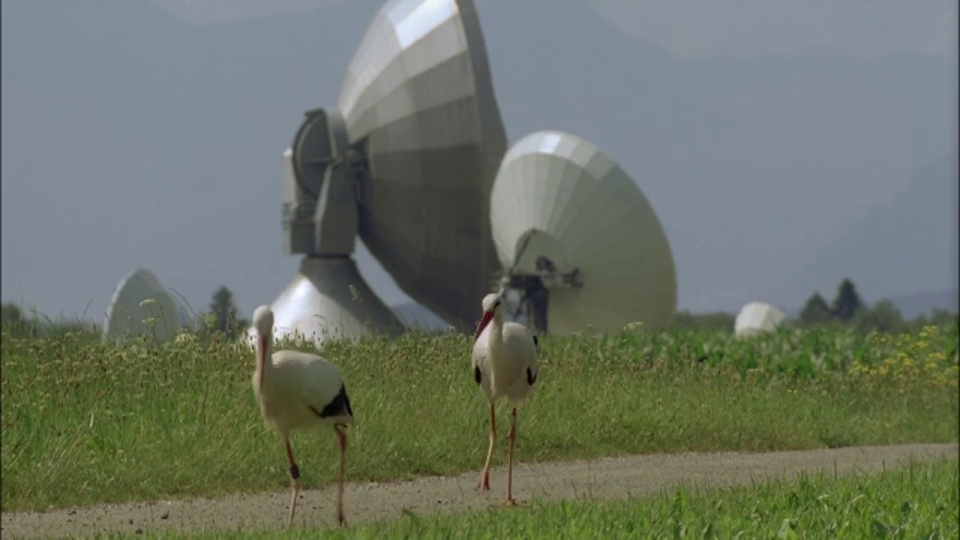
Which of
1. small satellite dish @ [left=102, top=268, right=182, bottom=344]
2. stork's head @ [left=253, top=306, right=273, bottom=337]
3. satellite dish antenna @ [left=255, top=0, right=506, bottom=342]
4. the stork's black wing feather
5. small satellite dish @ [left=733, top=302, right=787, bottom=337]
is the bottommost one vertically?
small satellite dish @ [left=733, top=302, right=787, bottom=337]

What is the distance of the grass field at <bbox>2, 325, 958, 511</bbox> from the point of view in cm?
876

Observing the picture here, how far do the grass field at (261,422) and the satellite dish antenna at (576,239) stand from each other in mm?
16888

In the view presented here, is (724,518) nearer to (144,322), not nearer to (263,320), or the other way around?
(263,320)

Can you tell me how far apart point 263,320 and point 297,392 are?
654 mm

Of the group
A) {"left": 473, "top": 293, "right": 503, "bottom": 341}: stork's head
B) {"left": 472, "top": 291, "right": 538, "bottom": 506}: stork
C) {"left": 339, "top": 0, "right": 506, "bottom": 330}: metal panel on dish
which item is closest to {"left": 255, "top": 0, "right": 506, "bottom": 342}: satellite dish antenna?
{"left": 339, "top": 0, "right": 506, "bottom": 330}: metal panel on dish

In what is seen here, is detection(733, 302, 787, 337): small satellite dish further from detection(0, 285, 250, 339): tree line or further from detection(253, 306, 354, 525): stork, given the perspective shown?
detection(253, 306, 354, 525): stork

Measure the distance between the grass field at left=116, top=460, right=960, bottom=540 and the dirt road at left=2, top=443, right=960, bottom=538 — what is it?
43 cm

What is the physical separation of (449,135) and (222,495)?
77.1ft

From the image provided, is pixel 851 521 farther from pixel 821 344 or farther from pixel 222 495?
pixel 821 344

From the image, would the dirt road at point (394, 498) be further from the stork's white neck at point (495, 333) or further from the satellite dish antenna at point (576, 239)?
the satellite dish antenna at point (576, 239)

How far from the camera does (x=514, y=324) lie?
334 inches

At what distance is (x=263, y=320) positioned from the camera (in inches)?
254

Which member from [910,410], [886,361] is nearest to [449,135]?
[886,361]

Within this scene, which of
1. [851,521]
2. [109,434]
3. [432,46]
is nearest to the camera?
[851,521]
